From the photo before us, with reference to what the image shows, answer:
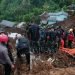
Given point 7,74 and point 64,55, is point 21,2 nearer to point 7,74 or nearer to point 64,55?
point 64,55

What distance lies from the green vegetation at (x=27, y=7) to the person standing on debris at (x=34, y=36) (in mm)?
45126

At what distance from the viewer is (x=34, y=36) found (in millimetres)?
17891

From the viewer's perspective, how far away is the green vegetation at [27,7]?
66.2 m

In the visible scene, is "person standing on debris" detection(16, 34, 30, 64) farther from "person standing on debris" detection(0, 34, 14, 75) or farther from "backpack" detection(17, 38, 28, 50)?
"person standing on debris" detection(0, 34, 14, 75)

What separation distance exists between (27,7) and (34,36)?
55365 millimetres

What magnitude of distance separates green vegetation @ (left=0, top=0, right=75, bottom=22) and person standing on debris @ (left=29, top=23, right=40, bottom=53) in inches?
1777

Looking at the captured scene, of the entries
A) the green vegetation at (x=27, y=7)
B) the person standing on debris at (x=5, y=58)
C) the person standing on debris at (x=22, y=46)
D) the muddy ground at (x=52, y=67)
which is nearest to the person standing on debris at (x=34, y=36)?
the muddy ground at (x=52, y=67)

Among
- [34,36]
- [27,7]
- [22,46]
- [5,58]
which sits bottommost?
[27,7]

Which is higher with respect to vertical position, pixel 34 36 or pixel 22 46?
pixel 22 46

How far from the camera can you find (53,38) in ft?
61.2

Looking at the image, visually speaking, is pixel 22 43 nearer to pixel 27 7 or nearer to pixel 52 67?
pixel 52 67

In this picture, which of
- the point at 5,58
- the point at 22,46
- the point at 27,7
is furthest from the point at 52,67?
the point at 27,7

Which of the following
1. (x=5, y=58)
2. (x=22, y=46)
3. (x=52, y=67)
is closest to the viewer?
(x=5, y=58)

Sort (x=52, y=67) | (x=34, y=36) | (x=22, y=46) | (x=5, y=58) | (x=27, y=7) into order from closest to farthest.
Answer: (x=5, y=58) → (x=22, y=46) → (x=52, y=67) → (x=34, y=36) → (x=27, y=7)
